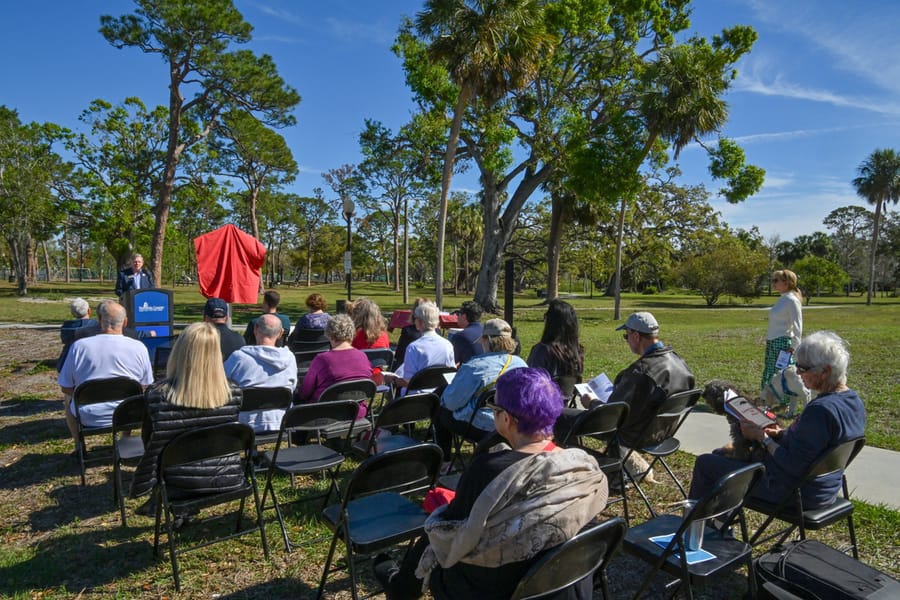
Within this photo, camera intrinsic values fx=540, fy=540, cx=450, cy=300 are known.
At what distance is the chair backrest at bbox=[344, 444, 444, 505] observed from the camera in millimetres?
2494

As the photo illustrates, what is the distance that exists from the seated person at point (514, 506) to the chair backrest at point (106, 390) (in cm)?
333

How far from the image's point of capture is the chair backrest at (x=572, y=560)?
181cm

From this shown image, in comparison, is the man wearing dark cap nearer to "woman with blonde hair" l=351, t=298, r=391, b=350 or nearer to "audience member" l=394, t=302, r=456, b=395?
"woman with blonde hair" l=351, t=298, r=391, b=350

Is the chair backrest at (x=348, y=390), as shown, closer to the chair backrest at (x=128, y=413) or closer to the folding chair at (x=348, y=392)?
the folding chair at (x=348, y=392)

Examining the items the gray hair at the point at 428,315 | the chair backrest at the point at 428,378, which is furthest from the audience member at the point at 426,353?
the chair backrest at the point at 428,378

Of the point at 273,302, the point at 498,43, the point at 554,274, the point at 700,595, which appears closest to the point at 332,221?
the point at 554,274

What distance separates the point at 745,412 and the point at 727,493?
893 millimetres

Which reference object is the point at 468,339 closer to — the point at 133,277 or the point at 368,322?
the point at 368,322

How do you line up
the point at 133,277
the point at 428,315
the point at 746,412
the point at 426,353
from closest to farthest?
1. the point at 746,412
2. the point at 426,353
3. the point at 428,315
4. the point at 133,277

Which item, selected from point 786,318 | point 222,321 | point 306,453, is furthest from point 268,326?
point 786,318

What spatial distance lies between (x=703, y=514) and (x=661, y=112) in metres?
18.0

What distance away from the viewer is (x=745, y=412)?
3074 millimetres

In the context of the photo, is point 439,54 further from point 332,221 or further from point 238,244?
point 332,221

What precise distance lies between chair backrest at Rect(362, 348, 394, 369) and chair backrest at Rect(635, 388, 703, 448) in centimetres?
324
